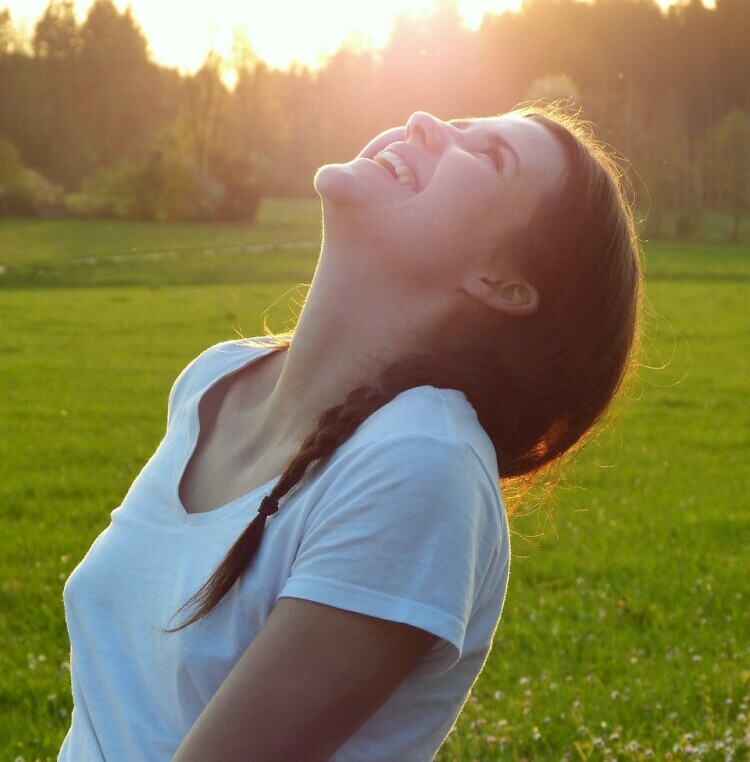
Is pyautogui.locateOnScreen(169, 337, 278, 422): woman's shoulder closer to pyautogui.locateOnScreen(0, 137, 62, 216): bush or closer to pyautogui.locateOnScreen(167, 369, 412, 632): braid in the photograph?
pyautogui.locateOnScreen(167, 369, 412, 632): braid

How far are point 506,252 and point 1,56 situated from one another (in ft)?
151

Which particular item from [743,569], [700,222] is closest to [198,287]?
[743,569]

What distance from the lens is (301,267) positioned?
104ft

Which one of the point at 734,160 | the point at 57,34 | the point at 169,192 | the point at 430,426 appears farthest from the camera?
the point at 57,34

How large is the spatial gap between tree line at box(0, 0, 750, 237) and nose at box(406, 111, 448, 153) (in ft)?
131

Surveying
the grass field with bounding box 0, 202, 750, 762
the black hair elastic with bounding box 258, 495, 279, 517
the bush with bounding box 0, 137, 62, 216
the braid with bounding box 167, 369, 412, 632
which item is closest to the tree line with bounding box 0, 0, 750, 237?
the bush with bounding box 0, 137, 62, 216

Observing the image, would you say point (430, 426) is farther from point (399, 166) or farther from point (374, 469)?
point (399, 166)

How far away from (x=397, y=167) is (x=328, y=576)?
866 mm

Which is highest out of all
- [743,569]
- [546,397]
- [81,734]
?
[546,397]

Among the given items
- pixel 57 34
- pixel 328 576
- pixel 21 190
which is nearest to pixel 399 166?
pixel 328 576

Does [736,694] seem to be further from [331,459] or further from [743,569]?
[331,459]

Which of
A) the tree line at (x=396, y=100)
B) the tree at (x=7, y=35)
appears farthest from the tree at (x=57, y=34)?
the tree at (x=7, y=35)

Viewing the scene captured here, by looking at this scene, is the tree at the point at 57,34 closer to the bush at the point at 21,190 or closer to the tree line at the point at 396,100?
the tree line at the point at 396,100

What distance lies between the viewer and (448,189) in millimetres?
1969
